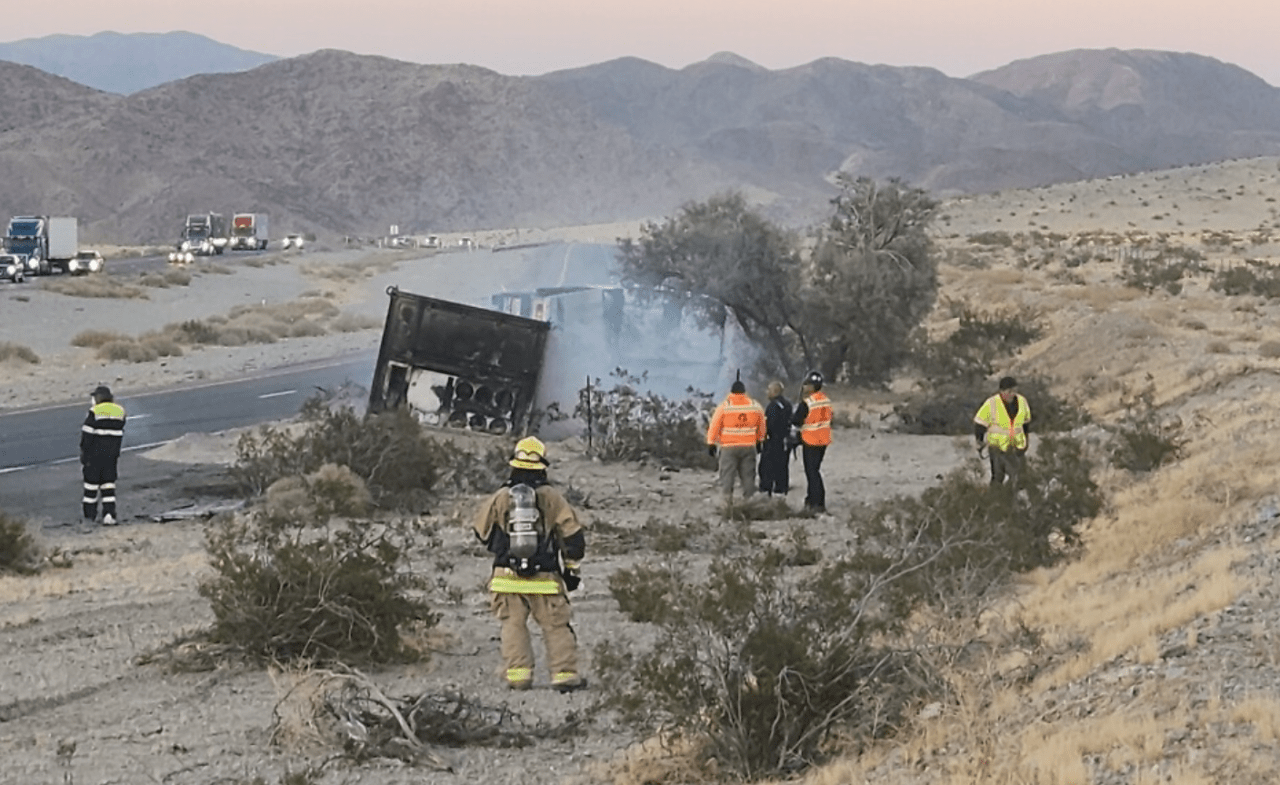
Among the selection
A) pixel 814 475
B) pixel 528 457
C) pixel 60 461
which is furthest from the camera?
pixel 60 461

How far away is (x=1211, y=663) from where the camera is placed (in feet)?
28.3

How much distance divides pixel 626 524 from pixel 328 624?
6.86 m

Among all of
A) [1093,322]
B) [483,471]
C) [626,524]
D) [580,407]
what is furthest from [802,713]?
[1093,322]

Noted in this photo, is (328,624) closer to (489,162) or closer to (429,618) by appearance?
(429,618)

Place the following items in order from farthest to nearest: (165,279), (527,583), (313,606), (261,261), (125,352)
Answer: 1. (261,261)
2. (165,279)
3. (125,352)
4. (313,606)
5. (527,583)

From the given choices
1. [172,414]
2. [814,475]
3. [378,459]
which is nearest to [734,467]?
[814,475]

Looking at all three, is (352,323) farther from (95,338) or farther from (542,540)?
(542,540)

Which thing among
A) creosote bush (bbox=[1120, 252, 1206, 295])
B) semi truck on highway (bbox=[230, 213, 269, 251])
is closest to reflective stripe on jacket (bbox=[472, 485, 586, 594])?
creosote bush (bbox=[1120, 252, 1206, 295])

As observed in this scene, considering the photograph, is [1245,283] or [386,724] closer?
[386,724]

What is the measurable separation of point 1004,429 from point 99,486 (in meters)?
9.26

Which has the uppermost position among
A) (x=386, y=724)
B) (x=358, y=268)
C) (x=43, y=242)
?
(x=386, y=724)

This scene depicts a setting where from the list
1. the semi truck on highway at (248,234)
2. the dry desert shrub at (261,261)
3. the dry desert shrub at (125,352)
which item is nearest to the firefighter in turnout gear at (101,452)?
the dry desert shrub at (125,352)

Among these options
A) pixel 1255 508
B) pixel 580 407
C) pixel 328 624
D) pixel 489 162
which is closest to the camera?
pixel 328 624

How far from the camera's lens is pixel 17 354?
41156mm
